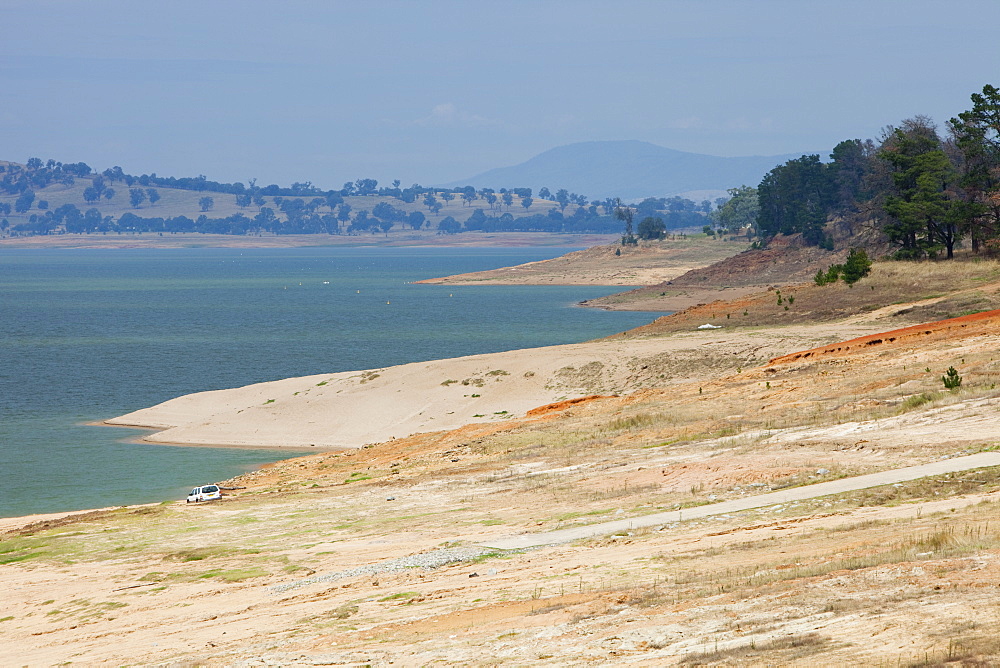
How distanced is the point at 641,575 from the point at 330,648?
542 centimetres

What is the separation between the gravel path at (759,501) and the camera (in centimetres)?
2345

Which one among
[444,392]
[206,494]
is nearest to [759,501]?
[206,494]

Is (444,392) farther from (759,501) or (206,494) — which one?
(759,501)

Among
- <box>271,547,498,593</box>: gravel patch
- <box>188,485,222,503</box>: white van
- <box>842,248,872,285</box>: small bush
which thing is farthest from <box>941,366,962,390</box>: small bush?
<box>842,248,872,285</box>: small bush

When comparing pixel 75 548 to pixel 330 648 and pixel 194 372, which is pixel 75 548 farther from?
pixel 194 372

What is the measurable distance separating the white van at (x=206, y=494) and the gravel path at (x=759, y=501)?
16197 millimetres

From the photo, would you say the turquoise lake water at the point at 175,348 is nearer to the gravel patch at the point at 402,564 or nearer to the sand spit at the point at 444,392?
the sand spit at the point at 444,392

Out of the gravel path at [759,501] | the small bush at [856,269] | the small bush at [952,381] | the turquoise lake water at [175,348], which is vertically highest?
the small bush at [856,269]

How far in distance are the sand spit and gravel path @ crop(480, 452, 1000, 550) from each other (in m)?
27.7

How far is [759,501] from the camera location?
2459cm

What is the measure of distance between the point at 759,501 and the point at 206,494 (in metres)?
20.3

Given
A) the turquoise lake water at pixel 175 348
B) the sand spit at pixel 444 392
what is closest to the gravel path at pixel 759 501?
the turquoise lake water at pixel 175 348

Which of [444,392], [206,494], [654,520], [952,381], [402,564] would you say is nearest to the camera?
[402,564]

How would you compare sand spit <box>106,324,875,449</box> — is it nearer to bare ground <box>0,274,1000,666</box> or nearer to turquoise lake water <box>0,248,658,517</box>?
turquoise lake water <box>0,248,658,517</box>
